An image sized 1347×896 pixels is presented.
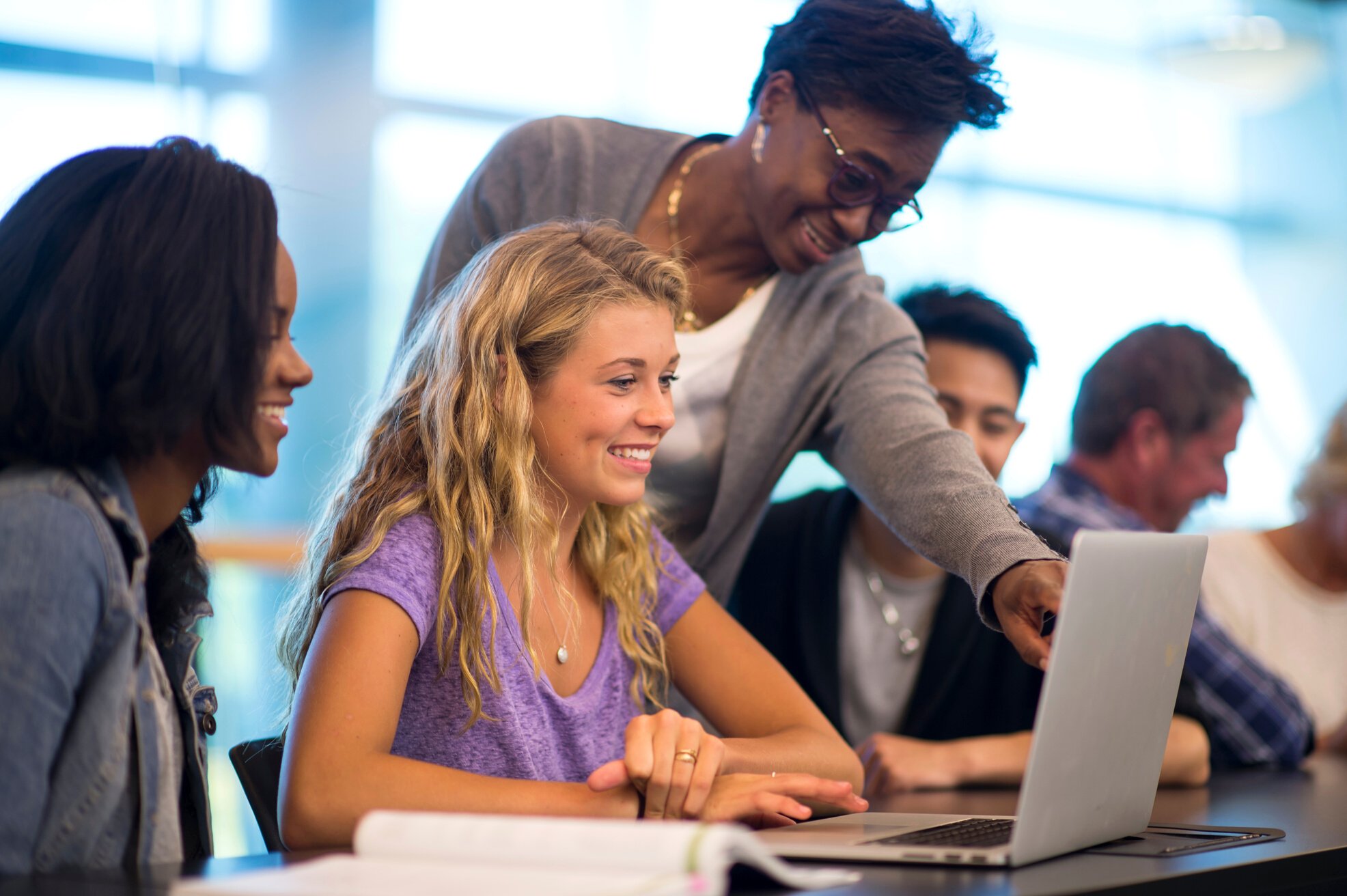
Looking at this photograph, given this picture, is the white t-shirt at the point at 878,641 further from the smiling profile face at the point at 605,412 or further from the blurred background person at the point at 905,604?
the smiling profile face at the point at 605,412

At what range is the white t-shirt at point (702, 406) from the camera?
1683 millimetres

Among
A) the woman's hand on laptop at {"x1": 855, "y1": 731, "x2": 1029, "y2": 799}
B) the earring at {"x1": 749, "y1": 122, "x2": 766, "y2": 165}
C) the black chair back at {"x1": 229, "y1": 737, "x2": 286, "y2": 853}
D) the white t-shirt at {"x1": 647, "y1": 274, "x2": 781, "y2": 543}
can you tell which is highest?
the earring at {"x1": 749, "y1": 122, "x2": 766, "y2": 165}

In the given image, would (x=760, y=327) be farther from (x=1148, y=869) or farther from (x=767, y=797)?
(x=1148, y=869)

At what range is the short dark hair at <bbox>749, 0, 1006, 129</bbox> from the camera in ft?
4.81

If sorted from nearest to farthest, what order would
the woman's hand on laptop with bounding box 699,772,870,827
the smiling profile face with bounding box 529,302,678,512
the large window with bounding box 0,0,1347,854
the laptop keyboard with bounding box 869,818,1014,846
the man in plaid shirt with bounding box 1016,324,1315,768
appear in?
1. the laptop keyboard with bounding box 869,818,1014,846
2. the woman's hand on laptop with bounding box 699,772,870,827
3. the smiling profile face with bounding box 529,302,678,512
4. the man in plaid shirt with bounding box 1016,324,1315,768
5. the large window with bounding box 0,0,1347,854

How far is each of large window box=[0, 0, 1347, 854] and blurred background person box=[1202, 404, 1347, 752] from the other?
0.63 m

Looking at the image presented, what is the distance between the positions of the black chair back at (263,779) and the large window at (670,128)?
1326 mm

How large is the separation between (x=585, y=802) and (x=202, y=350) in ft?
1.59

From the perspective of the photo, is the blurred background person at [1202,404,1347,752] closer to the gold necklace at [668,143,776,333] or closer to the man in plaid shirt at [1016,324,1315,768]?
the man in plaid shirt at [1016,324,1315,768]

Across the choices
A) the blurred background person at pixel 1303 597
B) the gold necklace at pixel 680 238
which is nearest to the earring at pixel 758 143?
the gold necklace at pixel 680 238

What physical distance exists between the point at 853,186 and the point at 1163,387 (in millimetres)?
1205

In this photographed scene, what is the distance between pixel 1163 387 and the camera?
246 cm

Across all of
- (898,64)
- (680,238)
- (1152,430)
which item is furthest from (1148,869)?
(1152,430)

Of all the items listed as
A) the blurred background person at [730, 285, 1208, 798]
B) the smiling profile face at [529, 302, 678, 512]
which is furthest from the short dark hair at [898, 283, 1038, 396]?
the smiling profile face at [529, 302, 678, 512]
